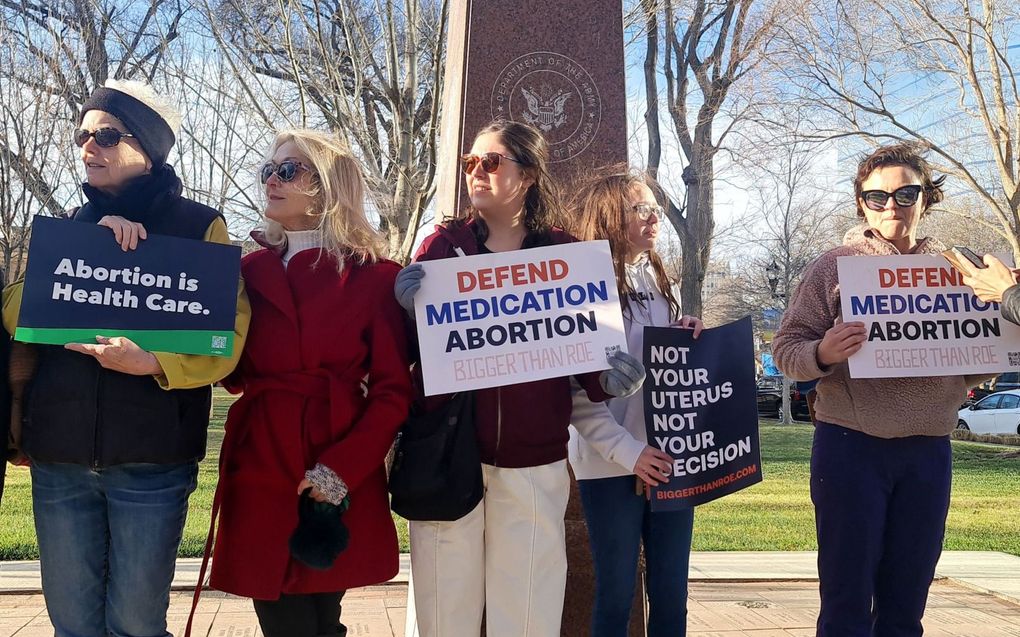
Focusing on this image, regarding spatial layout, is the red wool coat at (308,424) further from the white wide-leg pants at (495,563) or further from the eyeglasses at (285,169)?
the eyeglasses at (285,169)

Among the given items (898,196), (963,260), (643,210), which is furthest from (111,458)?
(963,260)

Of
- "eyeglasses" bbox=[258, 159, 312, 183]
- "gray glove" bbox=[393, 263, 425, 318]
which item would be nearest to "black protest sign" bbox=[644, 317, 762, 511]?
"gray glove" bbox=[393, 263, 425, 318]

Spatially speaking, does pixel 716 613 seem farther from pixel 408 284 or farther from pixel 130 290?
pixel 130 290

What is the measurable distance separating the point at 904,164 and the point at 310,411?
7.02 feet

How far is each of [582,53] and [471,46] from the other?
1.85 feet

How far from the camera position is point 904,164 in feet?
10.3

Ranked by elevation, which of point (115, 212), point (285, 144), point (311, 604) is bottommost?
point (311, 604)

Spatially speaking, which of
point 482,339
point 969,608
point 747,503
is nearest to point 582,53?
point 482,339

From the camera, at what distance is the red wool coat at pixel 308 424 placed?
2.58 m

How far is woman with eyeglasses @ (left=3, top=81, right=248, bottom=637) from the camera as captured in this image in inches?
101

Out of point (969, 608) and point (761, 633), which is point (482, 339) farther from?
point (969, 608)

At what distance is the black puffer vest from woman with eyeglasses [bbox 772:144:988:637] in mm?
1980

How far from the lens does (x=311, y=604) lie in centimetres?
263

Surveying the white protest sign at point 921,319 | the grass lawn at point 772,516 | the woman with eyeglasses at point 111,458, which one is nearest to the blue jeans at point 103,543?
the woman with eyeglasses at point 111,458
